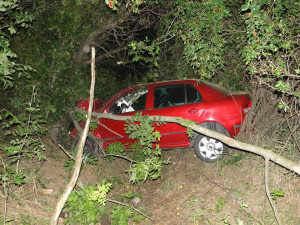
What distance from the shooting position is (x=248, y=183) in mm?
5254

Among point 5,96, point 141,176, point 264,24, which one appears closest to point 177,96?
point 141,176

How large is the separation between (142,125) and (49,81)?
3329 millimetres

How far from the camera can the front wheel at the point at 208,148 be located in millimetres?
6117

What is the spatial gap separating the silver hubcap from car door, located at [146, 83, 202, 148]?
0.34 meters

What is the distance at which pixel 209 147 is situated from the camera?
20.2 ft

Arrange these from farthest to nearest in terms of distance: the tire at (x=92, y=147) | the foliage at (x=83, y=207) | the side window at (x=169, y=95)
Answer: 1. the tire at (x=92, y=147)
2. the side window at (x=169, y=95)
3. the foliage at (x=83, y=207)

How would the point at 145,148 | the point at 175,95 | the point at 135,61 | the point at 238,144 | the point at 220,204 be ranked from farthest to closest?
the point at 135,61, the point at 175,95, the point at 145,148, the point at 220,204, the point at 238,144

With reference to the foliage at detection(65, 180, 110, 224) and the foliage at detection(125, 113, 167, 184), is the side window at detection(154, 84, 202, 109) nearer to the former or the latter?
the foliage at detection(125, 113, 167, 184)

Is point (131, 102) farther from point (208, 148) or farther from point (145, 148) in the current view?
point (208, 148)

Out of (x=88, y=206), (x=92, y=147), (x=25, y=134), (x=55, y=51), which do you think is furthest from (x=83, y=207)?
(x=55, y=51)

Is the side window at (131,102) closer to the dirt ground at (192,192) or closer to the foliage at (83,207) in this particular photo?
the dirt ground at (192,192)

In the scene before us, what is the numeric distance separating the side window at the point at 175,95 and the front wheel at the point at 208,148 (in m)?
0.84

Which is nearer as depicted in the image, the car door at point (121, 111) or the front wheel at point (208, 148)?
the front wheel at point (208, 148)

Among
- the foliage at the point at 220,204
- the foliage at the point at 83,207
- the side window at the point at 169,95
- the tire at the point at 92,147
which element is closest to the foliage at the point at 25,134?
the foliage at the point at 83,207
